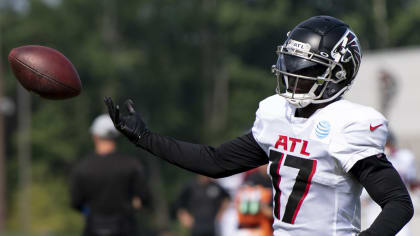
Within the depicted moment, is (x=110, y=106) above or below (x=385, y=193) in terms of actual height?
above

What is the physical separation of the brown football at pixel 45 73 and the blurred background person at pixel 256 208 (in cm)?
400

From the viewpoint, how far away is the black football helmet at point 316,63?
10.5ft

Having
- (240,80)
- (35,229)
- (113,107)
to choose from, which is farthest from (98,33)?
(113,107)

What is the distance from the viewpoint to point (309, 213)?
124 inches

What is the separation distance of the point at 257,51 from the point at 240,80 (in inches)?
62.9

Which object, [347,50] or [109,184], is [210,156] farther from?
[109,184]

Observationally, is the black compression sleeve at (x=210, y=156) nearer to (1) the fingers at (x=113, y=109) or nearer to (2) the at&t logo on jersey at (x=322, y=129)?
(1) the fingers at (x=113, y=109)

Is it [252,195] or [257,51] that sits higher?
[252,195]

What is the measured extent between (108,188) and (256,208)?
1.89 meters

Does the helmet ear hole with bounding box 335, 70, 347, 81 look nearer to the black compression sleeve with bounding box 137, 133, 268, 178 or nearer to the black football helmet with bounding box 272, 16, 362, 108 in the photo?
the black football helmet with bounding box 272, 16, 362, 108

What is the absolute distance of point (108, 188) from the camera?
6.12m

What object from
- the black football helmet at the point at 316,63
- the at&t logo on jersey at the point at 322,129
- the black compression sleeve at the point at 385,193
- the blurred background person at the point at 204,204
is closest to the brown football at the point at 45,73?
the black football helmet at the point at 316,63

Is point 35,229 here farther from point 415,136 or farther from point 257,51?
point 415,136

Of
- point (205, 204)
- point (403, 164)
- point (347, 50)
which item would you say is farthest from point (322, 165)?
point (205, 204)
